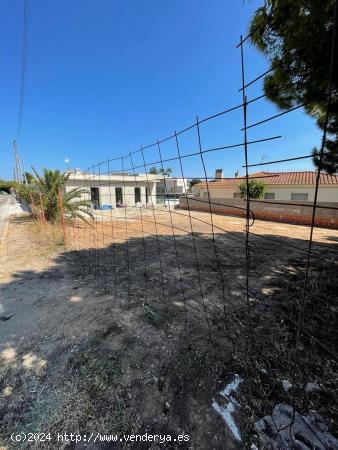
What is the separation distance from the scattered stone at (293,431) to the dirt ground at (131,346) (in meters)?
0.08

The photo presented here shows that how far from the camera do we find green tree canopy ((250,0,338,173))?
2.16 meters

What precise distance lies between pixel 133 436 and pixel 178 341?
2.67 feet

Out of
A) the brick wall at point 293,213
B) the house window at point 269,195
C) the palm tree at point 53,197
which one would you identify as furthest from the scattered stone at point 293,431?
the house window at point 269,195

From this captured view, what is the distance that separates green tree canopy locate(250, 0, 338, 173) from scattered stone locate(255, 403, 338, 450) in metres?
2.01

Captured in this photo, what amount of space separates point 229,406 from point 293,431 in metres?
0.38

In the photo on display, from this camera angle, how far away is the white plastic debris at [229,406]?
1357 mm

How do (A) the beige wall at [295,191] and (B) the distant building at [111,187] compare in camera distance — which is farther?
(B) the distant building at [111,187]

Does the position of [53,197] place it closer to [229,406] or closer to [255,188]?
[229,406]

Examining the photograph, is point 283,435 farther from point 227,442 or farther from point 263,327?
point 263,327

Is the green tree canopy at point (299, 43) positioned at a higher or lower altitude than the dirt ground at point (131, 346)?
higher

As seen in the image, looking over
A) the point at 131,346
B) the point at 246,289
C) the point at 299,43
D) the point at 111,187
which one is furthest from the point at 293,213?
the point at 111,187

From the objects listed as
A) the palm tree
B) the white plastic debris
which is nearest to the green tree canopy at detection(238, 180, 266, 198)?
the palm tree

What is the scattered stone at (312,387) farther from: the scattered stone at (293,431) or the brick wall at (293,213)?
the brick wall at (293,213)

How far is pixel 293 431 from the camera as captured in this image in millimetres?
1281
